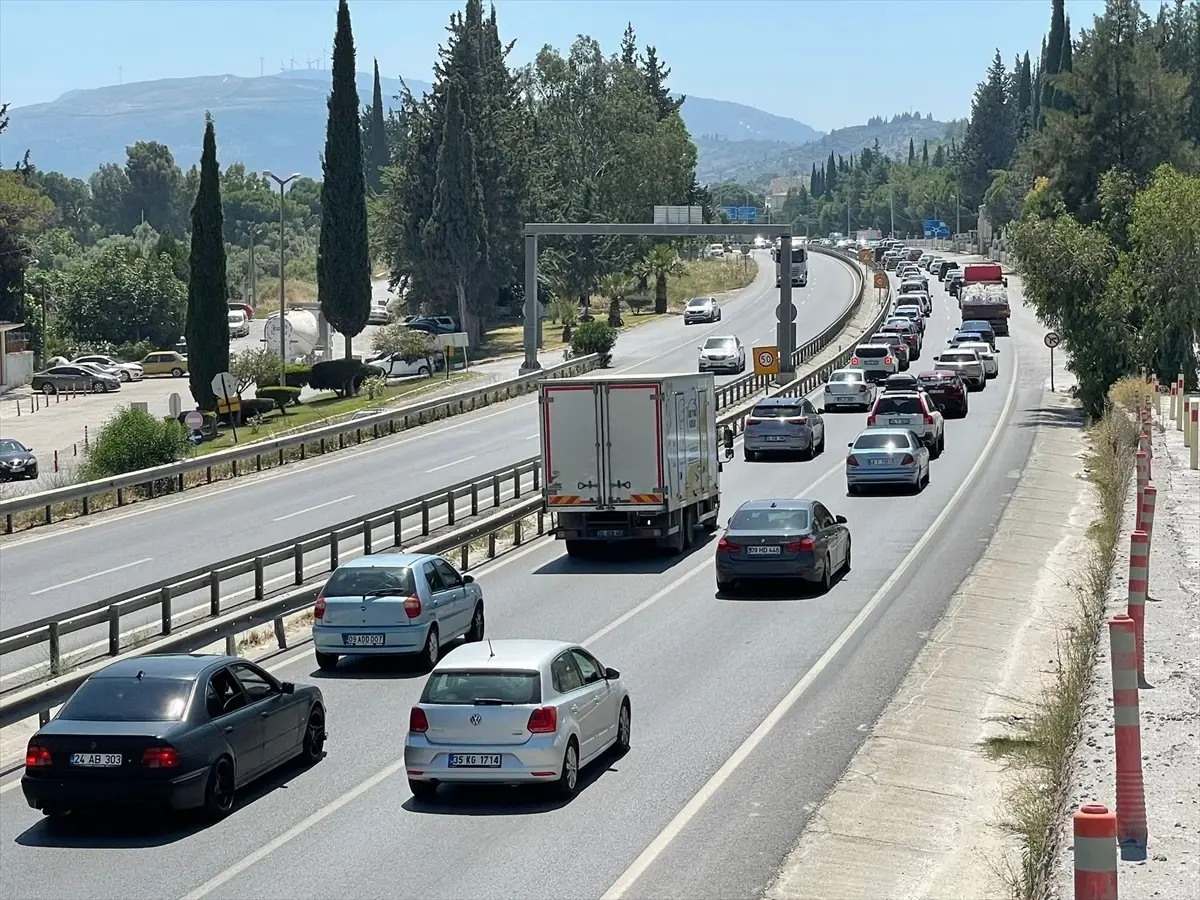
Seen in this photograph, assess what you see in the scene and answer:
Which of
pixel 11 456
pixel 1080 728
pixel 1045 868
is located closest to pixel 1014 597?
pixel 1080 728

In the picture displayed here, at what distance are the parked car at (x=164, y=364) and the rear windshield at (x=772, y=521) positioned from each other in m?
78.1

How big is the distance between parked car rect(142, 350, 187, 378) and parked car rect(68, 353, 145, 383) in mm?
624

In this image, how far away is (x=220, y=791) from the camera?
1474 centimetres

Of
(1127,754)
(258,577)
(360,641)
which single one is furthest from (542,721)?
(258,577)

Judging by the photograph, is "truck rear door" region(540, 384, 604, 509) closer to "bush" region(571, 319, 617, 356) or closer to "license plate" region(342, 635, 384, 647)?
"license plate" region(342, 635, 384, 647)

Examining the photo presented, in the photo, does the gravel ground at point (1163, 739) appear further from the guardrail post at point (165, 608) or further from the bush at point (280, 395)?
the bush at point (280, 395)

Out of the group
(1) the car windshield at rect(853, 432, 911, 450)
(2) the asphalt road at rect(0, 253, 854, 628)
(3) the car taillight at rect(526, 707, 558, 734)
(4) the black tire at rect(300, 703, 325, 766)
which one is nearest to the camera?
(3) the car taillight at rect(526, 707, 558, 734)

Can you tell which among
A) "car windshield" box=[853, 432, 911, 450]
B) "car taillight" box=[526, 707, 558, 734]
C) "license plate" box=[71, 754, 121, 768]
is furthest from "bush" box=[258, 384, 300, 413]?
"license plate" box=[71, 754, 121, 768]

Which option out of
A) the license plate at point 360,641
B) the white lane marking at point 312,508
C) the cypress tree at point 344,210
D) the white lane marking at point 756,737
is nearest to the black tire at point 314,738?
the white lane marking at point 756,737

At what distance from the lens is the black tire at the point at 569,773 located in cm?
1513

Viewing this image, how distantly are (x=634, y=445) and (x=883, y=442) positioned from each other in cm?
990

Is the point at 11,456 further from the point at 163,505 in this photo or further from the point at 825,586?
the point at 825,586

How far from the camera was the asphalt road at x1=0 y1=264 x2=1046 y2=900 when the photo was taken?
42.6 ft

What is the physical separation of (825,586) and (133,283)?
9569 cm
